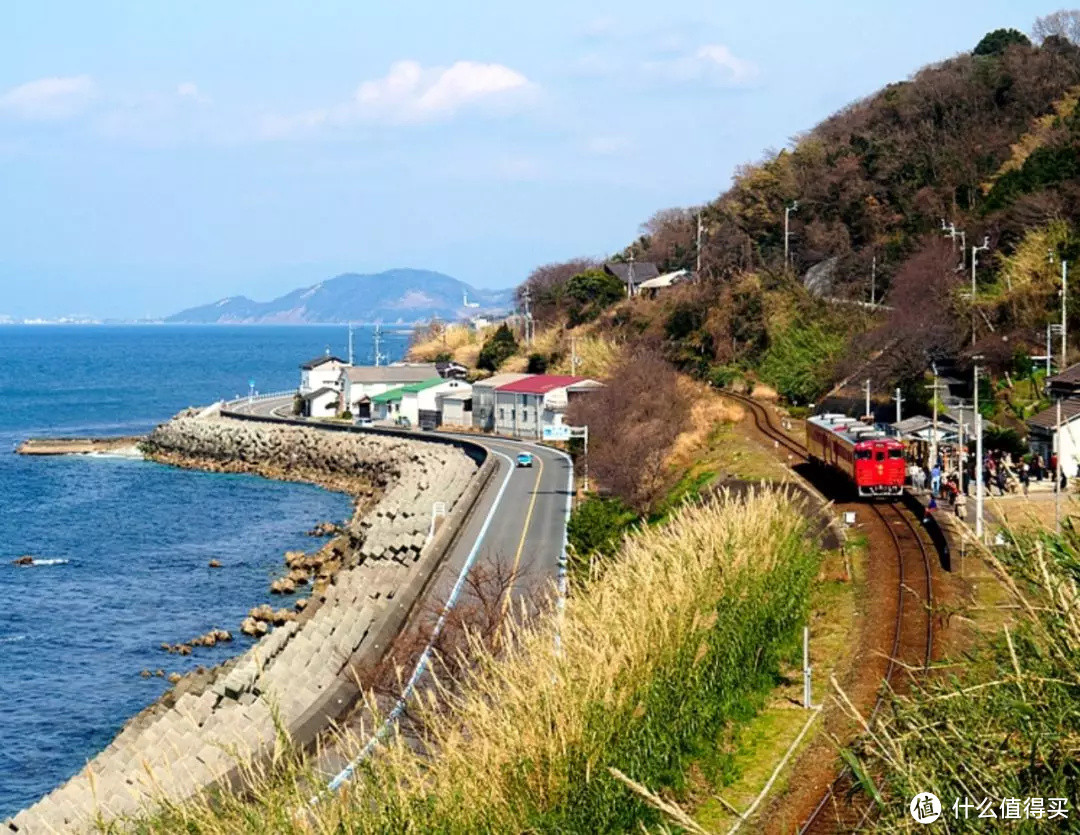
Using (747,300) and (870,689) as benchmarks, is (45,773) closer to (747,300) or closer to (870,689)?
(870,689)

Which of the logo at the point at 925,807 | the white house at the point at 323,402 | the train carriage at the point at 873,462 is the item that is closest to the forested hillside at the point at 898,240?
the train carriage at the point at 873,462

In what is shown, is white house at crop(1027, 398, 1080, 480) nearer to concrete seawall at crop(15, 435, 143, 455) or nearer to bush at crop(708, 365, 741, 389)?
bush at crop(708, 365, 741, 389)

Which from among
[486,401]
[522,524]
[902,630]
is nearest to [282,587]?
[522,524]

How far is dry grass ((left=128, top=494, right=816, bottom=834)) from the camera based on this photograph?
11.9m

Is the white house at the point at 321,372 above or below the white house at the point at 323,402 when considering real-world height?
above

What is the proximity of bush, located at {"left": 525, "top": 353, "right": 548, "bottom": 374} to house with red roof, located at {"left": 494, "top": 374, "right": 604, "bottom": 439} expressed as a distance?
40.5 feet

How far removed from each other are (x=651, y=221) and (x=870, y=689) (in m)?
109

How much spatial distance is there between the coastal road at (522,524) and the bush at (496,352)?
29.5 meters

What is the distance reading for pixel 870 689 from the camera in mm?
20984

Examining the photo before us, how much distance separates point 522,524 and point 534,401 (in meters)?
26.5

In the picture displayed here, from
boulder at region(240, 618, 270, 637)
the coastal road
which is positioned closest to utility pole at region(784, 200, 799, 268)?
the coastal road

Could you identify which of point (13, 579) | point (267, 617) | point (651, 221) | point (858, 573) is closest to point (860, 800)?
point (858, 573)

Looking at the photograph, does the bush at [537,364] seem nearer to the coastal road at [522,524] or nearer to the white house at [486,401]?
the white house at [486,401]

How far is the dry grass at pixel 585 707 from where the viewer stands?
11.9 metres
